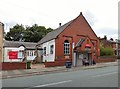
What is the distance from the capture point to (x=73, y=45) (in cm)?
3791

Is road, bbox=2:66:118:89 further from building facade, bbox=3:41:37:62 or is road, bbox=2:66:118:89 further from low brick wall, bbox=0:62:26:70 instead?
building facade, bbox=3:41:37:62

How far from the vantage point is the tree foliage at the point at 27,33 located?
7256cm

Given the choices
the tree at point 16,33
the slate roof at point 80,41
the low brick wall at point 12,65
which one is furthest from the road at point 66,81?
the tree at point 16,33

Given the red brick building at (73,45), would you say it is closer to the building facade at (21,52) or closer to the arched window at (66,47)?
the arched window at (66,47)

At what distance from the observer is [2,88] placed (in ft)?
38.8

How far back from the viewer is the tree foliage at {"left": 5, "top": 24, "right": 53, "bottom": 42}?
72.6 m

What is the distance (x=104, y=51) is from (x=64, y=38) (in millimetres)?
15504

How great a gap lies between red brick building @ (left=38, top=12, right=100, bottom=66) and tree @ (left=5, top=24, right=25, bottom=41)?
120 ft

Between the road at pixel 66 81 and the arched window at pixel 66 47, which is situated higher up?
the arched window at pixel 66 47

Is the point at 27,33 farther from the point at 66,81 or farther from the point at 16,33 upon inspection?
the point at 66,81

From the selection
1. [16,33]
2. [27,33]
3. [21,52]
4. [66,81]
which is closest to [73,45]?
[21,52]

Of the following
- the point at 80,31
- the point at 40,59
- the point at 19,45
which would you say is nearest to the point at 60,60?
the point at 80,31

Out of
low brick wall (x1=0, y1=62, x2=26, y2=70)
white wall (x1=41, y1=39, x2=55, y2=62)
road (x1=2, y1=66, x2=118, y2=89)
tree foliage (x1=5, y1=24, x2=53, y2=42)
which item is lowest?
road (x1=2, y1=66, x2=118, y2=89)

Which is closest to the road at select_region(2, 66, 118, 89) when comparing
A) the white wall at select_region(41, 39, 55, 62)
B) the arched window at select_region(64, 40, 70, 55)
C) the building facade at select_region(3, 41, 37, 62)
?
the arched window at select_region(64, 40, 70, 55)
